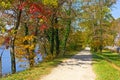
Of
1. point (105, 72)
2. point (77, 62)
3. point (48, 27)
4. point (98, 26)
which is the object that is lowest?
point (105, 72)

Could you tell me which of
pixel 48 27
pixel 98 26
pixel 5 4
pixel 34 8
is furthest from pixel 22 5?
pixel 98 26

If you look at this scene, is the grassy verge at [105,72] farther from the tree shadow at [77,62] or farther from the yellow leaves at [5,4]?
the yellow leaves at [5,4]

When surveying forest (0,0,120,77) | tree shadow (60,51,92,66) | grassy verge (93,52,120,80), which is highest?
forest (0,0,120,77)

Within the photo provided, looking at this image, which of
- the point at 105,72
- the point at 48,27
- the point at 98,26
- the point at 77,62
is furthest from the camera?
the point at 98,26

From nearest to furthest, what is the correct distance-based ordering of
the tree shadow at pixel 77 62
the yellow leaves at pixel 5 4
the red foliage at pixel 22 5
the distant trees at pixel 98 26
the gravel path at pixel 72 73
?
the gravel path at pixel 72 73 → the yellow leaves at pixel 5 4 → the red foliage at pixel 22 5 → the tree shadow at pixel 77 62 → the distant trees at pixel 98 26

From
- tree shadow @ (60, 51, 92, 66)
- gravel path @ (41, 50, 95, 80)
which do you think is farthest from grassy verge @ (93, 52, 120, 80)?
tree shadow @ (60, 51, 92, 66)

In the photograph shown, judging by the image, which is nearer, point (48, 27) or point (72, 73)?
point (72, 73)

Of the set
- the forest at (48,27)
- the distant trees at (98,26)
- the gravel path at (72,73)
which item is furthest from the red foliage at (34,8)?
the distant trees at (98,26)

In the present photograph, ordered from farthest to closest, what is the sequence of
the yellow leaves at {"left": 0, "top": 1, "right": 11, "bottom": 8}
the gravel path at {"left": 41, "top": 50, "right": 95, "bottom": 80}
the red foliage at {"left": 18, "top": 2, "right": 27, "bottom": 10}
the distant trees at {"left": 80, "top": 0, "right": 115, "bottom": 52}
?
the distant trees at {"left": 80, "top": 0, "right": 115, "bottom": 52}
the red foliage at {"left": 18, "top": 2, "right": 27, "bottom": 10}
the yellow leaves at {"left": 0, "top": 1, "right": 11, "bottom": 8}
the gravel path at {"left": 41, "top": 50, "right": 95, "bottom": 80}

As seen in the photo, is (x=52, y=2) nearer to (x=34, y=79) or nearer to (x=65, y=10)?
(x=34, y=79)

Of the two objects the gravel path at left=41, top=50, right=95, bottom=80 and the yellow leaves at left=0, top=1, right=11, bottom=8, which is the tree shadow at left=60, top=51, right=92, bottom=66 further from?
the yellow leaves at left=0, top=1, right=11, bottom=8

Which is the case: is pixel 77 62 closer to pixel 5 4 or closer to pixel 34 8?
pixel 34 8

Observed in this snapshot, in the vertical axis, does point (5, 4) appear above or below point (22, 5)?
below

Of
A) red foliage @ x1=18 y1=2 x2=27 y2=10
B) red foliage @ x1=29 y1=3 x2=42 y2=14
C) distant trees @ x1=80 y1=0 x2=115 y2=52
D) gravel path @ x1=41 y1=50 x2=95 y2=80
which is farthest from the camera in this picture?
distant trees @ x1=80 y1=0 x2=115 y2=52
